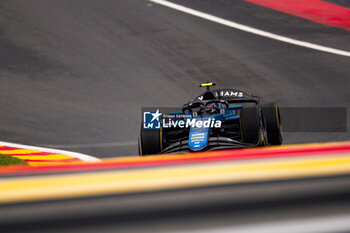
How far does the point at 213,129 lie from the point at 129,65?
6000 millimetres

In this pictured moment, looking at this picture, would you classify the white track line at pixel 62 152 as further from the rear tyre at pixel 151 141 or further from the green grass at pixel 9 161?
the rear tyre at pixel 151 141

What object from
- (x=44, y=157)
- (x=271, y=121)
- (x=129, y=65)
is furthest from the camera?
(x=129, y=65)

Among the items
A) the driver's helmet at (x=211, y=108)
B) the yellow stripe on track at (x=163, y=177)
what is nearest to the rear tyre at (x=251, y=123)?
the driver's helmet at (x=211, y=108)

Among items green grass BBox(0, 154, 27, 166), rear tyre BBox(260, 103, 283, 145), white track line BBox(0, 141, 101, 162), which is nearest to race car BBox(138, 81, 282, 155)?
rear tyre BBox(260, 103, 283, 145)

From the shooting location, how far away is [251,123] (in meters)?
6.80

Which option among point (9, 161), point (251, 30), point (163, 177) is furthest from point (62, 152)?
point (251, 30)

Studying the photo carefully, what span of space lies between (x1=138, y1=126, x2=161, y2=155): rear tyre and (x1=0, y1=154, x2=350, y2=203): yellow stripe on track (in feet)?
16.9

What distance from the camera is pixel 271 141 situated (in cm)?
746

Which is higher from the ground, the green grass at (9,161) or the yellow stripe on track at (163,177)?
the yellow stripe on track at (163,177)

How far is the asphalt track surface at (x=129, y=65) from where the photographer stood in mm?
9930

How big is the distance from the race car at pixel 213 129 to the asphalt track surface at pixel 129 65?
1468mm

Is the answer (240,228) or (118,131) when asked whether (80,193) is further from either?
(118,131)

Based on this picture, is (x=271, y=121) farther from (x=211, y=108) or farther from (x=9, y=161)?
(x=9, y=161)

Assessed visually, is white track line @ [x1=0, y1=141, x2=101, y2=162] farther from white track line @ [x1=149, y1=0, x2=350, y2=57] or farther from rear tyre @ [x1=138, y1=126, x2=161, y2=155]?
white track line @ [x1=149, y1=0, x2=350, y2=57]
